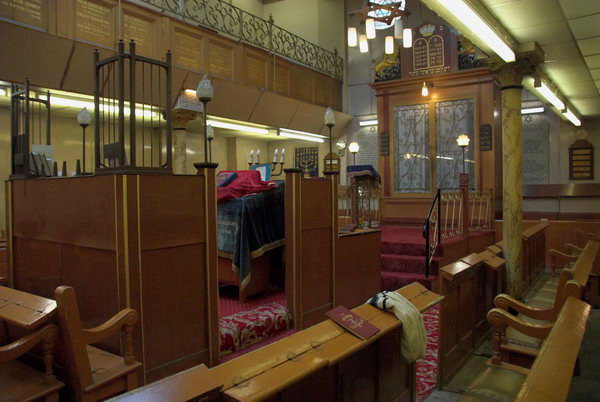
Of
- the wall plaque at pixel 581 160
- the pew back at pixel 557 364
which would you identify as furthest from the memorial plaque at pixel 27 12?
the wall plaque at pixel 581 160

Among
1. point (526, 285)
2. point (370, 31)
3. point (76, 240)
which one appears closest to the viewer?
point (76, 240)

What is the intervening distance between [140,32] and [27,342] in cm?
536

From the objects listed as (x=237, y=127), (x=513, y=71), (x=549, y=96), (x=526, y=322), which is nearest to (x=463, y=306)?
(x=526, y=322)

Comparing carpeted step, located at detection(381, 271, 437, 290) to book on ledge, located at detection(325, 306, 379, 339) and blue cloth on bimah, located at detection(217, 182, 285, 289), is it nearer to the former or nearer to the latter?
blue cloth on bimah, located at detection(217, 182, 285, 289)

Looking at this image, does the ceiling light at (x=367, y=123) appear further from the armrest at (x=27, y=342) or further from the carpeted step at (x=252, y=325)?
the armrest at (x=27, y=342)

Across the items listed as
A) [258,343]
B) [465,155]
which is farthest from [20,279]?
[465,155]

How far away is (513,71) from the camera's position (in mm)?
5070

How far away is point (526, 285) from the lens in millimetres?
5809

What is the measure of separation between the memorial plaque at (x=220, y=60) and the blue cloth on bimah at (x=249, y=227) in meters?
3.80

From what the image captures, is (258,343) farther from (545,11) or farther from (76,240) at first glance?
(545,11)

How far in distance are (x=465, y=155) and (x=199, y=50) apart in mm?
5343

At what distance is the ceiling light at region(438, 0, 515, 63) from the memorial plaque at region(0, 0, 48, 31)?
4.50 metres

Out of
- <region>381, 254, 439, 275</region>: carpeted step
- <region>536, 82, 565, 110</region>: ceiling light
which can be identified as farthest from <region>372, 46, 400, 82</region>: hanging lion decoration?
<region>381, 254, 439, 275</region>: carpeted step

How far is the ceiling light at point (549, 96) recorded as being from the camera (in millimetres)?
5918
